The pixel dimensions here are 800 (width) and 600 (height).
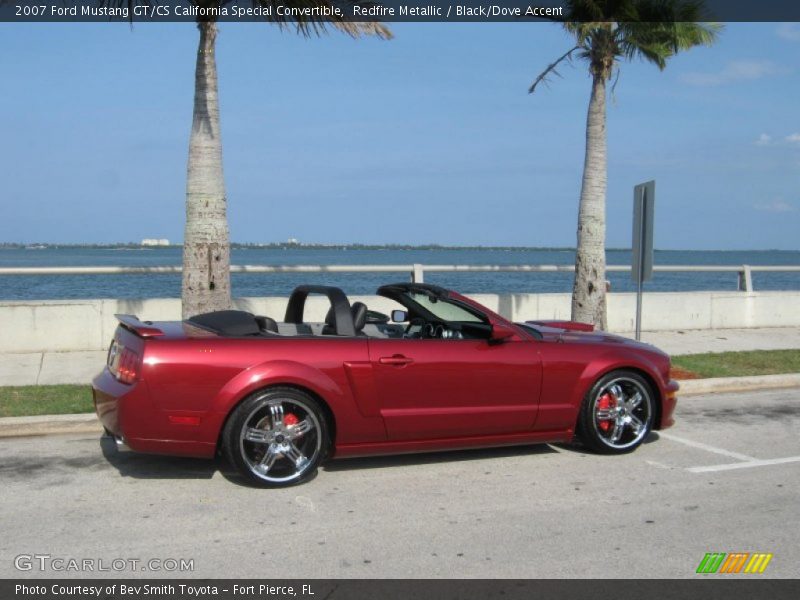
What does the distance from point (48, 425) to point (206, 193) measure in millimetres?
2841

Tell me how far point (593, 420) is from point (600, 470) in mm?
425

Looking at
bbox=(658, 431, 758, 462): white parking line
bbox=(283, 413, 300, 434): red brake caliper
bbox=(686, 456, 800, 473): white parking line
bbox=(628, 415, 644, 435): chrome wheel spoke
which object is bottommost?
bbox=(658, 431, 758, 462): white parking line

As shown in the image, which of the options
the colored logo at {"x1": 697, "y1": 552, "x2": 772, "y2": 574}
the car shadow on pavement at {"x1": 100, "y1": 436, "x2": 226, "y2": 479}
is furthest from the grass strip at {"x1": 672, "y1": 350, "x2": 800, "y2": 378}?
the car shadow on pavement at {"x1": 100, "y1": 436, "x2": 226, "y2": 479}

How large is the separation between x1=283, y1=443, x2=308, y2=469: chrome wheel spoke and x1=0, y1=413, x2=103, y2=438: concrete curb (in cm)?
254

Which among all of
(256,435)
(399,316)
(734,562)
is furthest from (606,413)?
(256,435)

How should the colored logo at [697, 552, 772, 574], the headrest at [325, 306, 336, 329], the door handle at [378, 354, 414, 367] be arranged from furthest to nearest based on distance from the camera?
the headrest at [325, 306, 336, 329]
the door handle at [378, 354, 414, 367]
the colored logo at [697, 552, 772, 574]

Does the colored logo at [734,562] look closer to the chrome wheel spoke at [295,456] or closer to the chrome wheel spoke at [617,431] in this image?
the chrome wheel spoke at [617,431]

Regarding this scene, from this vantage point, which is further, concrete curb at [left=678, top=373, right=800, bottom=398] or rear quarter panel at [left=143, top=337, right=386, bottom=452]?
concrete curb at [left=678, top=373, right=800, bottom=398]

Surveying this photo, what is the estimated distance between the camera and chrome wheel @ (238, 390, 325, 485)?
5.62m

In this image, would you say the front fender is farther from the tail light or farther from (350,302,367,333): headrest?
the tail light

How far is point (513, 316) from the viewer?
44.7 feet

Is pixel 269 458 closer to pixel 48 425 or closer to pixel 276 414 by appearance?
pixel 276 414

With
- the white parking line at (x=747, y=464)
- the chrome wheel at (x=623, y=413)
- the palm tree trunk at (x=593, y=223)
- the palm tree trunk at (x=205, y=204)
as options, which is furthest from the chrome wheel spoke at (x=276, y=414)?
the palm tree trunk at (x=593, y=223)

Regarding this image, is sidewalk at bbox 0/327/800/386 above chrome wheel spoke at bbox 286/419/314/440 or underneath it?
underneath
